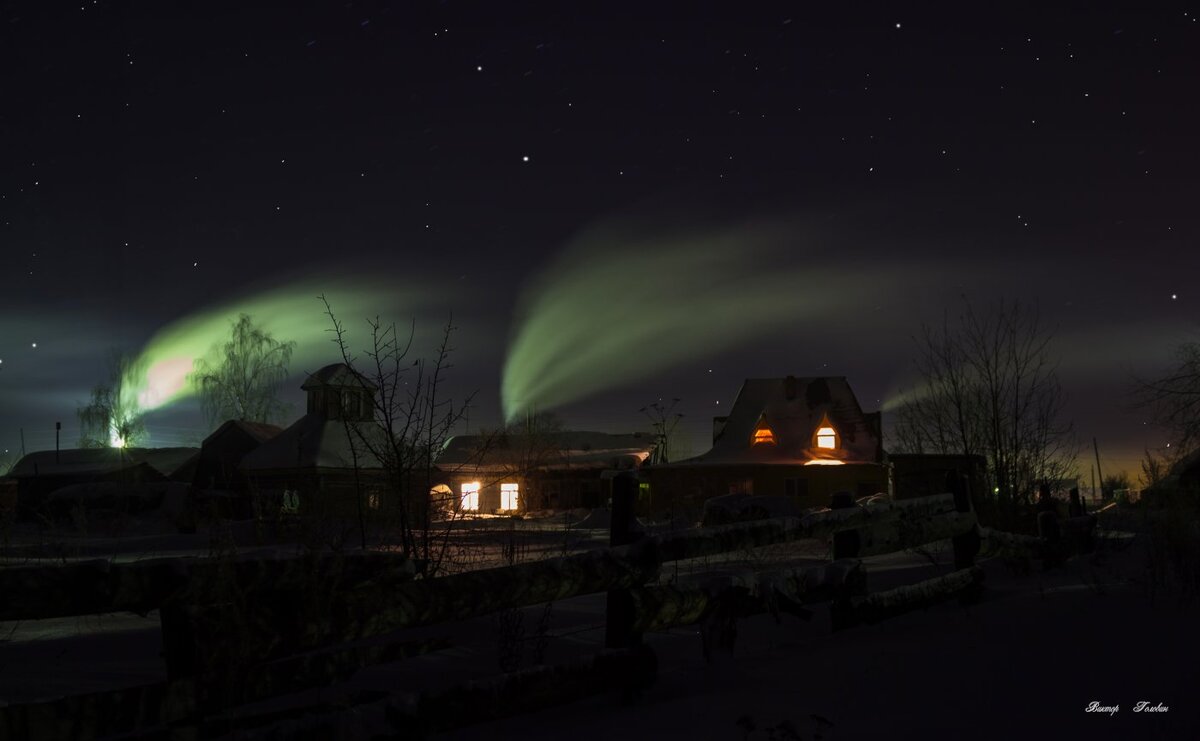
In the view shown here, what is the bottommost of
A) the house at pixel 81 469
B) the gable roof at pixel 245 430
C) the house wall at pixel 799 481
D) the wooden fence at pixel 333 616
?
the wooden fence at pixel 333 616

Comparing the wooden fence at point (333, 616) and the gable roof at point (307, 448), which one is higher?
the gable roof at point (307, 448)

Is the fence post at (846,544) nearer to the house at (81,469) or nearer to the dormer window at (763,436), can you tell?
the dormer window at (763,436)

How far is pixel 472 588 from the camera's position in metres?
4.30

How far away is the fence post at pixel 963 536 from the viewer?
856cm

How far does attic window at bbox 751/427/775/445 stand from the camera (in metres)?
43.0

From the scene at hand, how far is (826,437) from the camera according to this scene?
139 ft

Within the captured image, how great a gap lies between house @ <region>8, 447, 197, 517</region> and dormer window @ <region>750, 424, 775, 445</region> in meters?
36.0

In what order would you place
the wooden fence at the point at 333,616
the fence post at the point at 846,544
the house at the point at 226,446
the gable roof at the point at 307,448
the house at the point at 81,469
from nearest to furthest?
the wooden fence at the point at 333,616 → the fence post at the point at 846,544 → the gable roof at the point at 307,448 → the house at the point at 226,446 → the house at the point at 81,469

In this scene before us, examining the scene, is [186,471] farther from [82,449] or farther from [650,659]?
[650,659]

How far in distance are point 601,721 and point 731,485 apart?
3874 centimetres

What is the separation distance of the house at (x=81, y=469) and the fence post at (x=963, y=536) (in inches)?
2130

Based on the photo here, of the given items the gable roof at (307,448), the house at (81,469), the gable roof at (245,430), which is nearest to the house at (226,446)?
the gable roof at (245,430)

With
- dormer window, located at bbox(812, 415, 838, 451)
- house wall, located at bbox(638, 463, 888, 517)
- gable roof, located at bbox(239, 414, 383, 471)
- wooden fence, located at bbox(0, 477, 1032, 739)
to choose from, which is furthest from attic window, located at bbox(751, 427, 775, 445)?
wooden fence, located at bbox(0, 477, 1032, 739)

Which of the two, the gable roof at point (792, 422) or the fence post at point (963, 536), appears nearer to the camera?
the fence post at point (963, 536)
